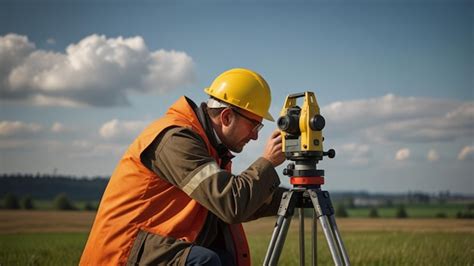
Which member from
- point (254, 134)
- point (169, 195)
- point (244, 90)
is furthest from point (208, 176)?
point (244, 90)

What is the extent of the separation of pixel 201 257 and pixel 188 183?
579 mm

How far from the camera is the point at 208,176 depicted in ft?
12.6

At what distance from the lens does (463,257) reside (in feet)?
27.2

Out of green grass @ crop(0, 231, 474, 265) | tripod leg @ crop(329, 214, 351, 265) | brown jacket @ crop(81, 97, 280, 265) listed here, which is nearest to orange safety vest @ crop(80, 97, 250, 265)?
Result: brown jacket @ crop(81, 97, 280, 265)

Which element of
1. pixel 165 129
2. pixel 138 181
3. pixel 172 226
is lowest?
pixel 172 226

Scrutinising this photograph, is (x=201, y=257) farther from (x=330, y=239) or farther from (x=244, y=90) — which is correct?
(x=244, y=90)

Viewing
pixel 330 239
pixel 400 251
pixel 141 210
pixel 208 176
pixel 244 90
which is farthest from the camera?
pixel 400 251

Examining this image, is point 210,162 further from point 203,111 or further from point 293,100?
point 293,100

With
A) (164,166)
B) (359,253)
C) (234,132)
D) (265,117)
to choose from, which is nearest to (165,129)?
(164,166)

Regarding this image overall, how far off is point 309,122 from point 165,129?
111 cm

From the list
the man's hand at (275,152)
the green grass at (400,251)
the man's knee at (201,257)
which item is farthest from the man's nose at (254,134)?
the green grass at (400,251)

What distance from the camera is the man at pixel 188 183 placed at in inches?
153

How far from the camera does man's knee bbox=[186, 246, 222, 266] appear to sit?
3965 mm

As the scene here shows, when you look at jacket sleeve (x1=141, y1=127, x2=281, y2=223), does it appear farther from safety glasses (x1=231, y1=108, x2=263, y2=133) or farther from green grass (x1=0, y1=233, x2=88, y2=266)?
green grass (x1=0, y1=233, x2=88, y2=266)
